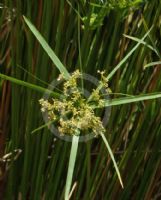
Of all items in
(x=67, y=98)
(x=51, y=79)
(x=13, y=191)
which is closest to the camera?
(x=67, y=98)

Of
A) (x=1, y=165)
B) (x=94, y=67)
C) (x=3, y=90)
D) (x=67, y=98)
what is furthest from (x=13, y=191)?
(x=67, y=98)

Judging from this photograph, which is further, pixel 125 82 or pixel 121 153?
pixel 121 153

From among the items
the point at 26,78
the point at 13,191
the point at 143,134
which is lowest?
the point at 13,191

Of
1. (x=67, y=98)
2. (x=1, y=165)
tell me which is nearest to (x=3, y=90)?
(x=1, y=165)

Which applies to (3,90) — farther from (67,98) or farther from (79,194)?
(67,98)

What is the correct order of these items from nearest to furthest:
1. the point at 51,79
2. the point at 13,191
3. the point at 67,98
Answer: the point at 67,98 < the point at 51,79 < the point at 13,191

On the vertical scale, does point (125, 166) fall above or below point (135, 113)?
below
